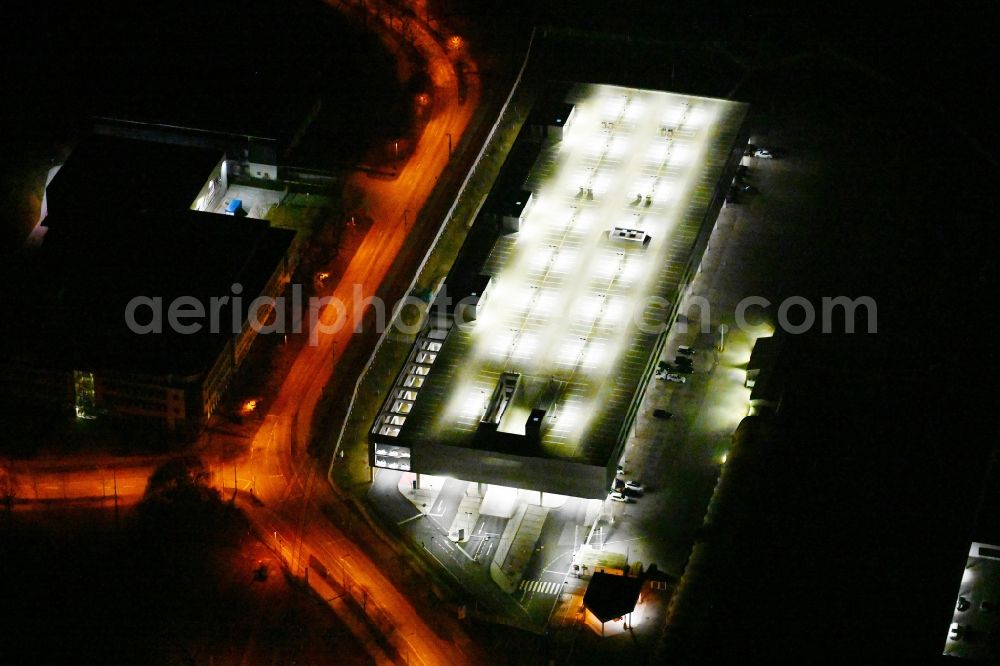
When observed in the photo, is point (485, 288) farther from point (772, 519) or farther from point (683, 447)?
point (772, 519)

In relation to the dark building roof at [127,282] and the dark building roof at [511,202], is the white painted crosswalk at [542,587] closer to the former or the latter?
the dark building roof at [127,282]

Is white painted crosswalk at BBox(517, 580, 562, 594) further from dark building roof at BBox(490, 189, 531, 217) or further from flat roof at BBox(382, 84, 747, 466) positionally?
dark building roof at BBox(490, 189, 531, 217)

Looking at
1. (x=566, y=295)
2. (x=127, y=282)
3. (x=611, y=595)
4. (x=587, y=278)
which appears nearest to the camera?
(x=611, y=595)

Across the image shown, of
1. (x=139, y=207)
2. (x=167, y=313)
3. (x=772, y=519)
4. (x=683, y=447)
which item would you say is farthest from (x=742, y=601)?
(x=139, y=207)

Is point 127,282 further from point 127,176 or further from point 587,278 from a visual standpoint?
point 587,278

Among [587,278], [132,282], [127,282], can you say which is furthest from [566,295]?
[127,282]

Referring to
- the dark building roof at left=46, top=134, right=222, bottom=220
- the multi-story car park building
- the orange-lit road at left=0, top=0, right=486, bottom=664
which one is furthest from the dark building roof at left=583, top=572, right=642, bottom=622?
the dark building roof at left=46, top=134, right=222, bottom=220
